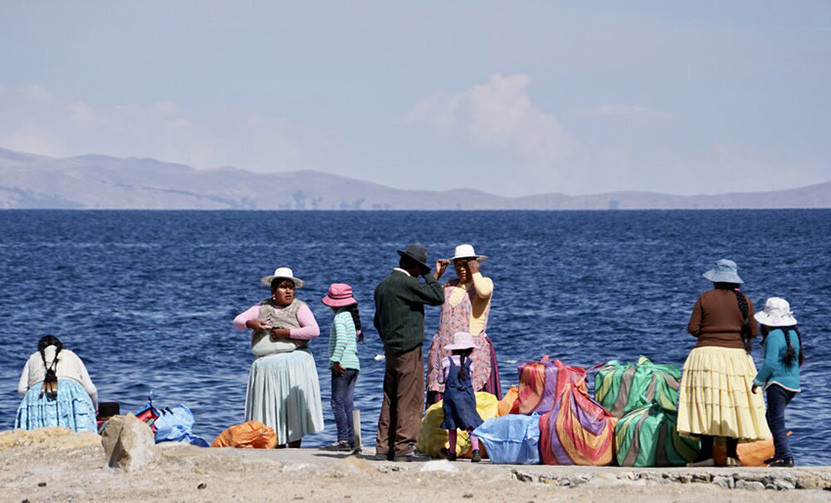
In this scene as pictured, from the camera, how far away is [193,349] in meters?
30.0

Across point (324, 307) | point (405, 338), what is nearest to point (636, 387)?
point (405, 338)

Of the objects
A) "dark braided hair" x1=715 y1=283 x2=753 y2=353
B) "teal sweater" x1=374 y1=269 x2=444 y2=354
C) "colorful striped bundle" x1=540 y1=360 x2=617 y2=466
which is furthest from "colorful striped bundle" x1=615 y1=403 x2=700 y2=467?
"teal sweater" x1=374 y1=269 x2=444 y2=354

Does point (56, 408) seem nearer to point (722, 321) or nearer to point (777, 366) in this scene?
point (722, 321)

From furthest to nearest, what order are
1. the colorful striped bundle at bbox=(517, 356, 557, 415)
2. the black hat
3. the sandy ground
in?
the colorful striped bundle at bbox=(517, 356, 557, 415) < the black hat < the sandy ground

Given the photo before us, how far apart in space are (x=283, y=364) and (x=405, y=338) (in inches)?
77.3

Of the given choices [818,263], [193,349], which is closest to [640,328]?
[193,349]

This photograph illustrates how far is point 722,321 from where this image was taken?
35.3 feet

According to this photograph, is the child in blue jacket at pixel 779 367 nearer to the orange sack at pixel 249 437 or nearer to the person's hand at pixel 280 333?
the person's hand at pixel 280 333

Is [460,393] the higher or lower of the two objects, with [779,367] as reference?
lower

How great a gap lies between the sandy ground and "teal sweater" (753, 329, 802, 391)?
0.77 metres

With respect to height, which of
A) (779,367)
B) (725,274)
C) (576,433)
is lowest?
(576,433)

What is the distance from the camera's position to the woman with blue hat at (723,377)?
34.9ft

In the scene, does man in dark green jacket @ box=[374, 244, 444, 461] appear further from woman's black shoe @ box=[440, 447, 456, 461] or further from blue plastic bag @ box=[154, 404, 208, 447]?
blue plastic bag @ box=[154, 404, 208, 447]

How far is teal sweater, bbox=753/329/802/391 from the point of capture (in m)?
10.9
